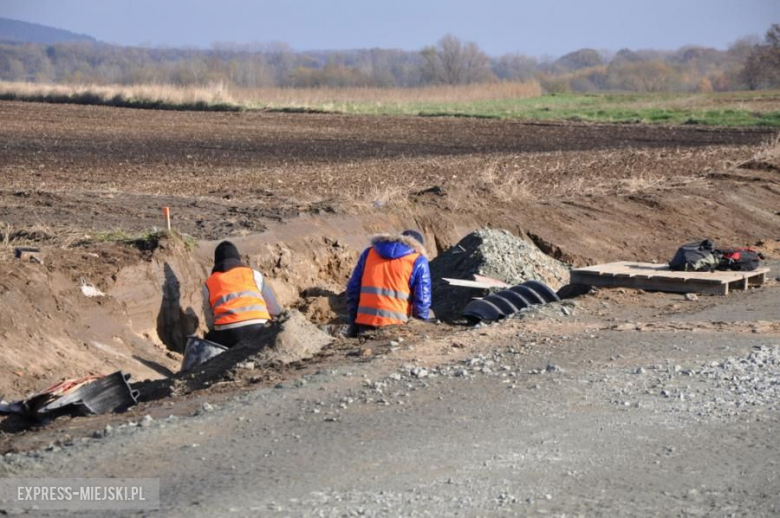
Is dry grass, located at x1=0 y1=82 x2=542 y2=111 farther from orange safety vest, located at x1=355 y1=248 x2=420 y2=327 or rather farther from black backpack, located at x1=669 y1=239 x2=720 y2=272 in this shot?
orange safety vest, located at x1=355 y1=248 x2=420 y2=327

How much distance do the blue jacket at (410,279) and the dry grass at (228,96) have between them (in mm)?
41164

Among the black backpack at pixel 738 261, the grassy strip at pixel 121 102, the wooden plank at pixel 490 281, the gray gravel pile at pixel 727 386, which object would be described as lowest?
the wooden plank at pixel 490 281

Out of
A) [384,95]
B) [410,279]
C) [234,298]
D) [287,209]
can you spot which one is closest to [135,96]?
[384,95]

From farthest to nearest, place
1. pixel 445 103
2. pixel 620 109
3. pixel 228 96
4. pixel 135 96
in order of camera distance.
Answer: pixel 445 103 → pixel 228 96 → pixel 135 96 → pixel 620 109

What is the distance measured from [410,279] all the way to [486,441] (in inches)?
147

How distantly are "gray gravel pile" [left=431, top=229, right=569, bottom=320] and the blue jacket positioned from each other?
2.53m

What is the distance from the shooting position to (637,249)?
1745 cm

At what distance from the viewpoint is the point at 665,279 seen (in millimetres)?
13055

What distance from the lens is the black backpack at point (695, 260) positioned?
1334 cm

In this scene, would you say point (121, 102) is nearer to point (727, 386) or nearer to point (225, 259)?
point (225, 259)

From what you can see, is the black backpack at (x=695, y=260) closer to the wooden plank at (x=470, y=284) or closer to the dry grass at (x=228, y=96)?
the wooden plank at (x=470, y=284)

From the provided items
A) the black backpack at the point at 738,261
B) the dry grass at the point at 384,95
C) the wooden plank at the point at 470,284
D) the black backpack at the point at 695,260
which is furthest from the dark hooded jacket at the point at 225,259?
the dry grass at the point at 384,95

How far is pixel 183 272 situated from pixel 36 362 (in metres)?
2.67

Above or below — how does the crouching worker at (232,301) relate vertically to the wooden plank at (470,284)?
above
